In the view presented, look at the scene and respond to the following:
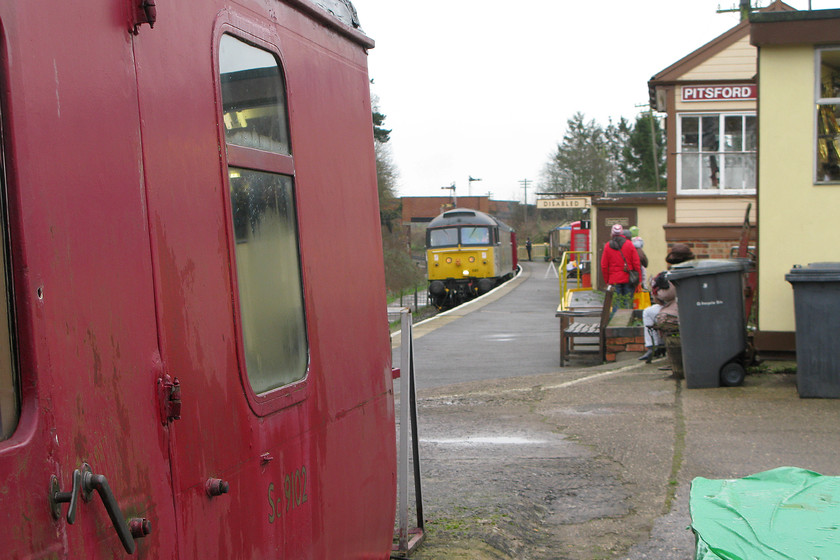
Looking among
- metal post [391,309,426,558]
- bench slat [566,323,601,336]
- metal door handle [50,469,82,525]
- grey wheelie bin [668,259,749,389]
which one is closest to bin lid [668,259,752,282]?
grey wheelie bin [668,259,749,389]

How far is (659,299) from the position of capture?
34.4 feet

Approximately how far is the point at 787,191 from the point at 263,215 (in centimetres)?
802

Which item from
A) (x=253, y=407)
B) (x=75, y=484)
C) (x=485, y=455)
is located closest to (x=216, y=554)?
(x=253, y=407)

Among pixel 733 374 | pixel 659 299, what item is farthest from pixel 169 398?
pixel 659 299

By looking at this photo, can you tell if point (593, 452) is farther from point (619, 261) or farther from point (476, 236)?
point (476, 236)

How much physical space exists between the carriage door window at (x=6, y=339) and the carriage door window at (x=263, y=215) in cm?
94

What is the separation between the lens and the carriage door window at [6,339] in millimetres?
1597

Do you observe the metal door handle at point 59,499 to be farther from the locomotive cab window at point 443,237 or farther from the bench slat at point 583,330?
the locomotive cab window at point 443,237

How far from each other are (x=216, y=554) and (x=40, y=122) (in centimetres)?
115

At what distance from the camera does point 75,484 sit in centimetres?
169

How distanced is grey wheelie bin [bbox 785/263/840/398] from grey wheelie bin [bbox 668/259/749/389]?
0.79 metres

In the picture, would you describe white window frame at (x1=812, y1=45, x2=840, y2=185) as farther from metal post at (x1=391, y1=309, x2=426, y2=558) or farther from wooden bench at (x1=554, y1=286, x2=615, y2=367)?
metal post at (x1=391, y1=309, x2=426, y2=558)

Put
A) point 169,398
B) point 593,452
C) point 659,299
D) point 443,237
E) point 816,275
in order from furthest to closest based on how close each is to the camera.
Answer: point 443,237 → point 659,299 → point 816,275 → point 593,452 → point 169,398

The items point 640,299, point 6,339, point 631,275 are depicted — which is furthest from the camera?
point 640,299
